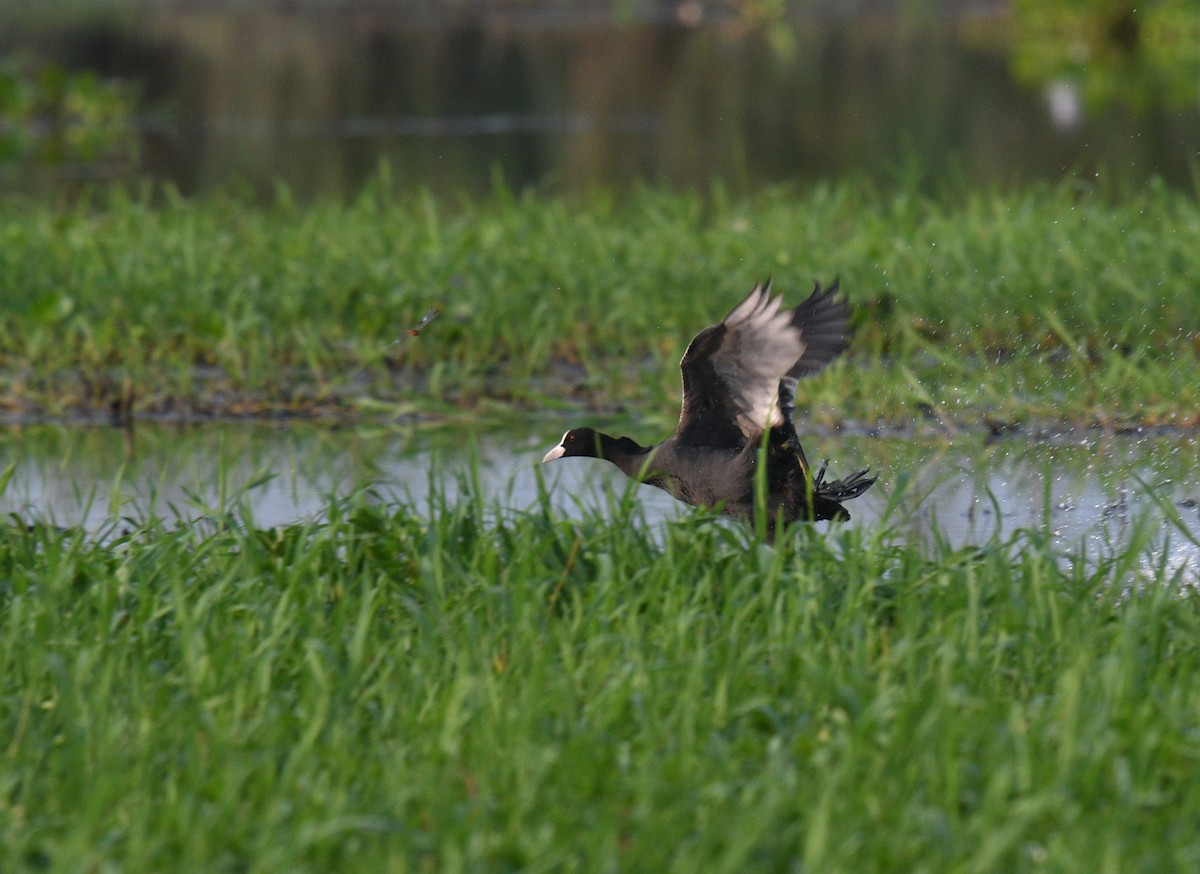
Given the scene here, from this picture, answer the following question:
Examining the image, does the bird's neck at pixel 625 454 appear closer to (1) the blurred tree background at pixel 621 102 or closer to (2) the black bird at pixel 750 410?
(2) the black bird at pixel 750 410

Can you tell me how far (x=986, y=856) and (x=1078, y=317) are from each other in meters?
4.84

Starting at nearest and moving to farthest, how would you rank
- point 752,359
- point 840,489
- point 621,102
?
1. point 752,359
2. point 840,489
3. point 621,102

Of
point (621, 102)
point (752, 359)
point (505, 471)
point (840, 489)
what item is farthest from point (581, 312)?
point (621, 102)

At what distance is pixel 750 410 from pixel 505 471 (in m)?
1.90

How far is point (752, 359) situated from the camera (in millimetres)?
4109

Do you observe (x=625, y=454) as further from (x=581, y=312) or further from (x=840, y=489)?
(x=581, y=312)

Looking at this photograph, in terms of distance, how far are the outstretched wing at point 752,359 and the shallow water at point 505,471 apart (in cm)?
79

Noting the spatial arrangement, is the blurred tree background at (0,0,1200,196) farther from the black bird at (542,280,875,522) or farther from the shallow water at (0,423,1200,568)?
the black bird at (542,280,875,522)

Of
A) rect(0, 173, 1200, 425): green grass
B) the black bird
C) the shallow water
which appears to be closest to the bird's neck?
the black bird

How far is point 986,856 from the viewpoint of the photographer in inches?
104

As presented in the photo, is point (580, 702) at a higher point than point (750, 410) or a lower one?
lower

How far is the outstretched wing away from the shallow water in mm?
786

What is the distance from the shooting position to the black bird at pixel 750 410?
Result: 4047 millimetres

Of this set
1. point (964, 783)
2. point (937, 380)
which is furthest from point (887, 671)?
point (937, 380)
